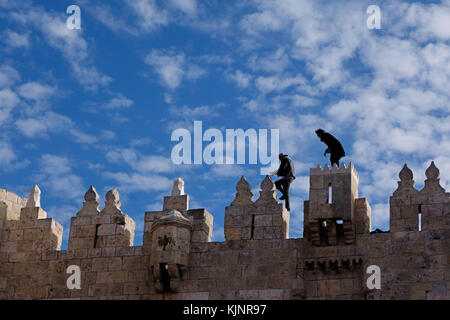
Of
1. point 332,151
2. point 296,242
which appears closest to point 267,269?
point 296,242

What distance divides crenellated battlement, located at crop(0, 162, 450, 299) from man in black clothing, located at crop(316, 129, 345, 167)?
74 centimetres

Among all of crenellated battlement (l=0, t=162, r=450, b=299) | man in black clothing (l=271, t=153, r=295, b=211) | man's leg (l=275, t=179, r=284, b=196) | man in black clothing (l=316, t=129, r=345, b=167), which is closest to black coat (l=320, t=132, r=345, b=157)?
man in black clothing (l=316, t=129, r=345, b=167)

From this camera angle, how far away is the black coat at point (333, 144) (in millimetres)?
40688

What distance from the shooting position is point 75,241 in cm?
4250

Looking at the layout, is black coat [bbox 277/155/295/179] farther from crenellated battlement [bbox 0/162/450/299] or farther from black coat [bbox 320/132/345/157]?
black coat [bbox 320/132/345/157]

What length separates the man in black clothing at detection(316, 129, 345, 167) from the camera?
4069 cm

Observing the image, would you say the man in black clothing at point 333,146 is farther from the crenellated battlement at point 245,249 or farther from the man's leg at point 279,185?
the man's leg at point 279,185

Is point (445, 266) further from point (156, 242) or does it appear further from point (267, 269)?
point (156, 242)

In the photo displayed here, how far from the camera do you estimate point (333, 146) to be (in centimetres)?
4075

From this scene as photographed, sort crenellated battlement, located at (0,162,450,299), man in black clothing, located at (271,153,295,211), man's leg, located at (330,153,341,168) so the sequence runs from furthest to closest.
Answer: man in black clothing, located at (271,153,295,211) < man's leg, located at (330,153,341,168) < crenellated battlement, located at (0,162,450,299)

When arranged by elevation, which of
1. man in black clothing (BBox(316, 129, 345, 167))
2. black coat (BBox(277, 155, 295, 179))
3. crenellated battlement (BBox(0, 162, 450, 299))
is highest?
man in black clothing (BBox(316, 129, 345, 167))

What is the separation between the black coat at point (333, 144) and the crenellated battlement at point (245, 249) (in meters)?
0.83

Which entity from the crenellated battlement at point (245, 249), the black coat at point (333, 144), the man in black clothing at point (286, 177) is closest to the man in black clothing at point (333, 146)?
the black coat at point (333, 144)
